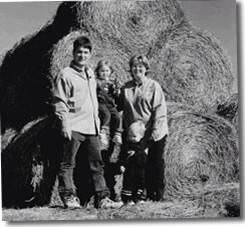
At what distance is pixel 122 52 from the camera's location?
151 inches

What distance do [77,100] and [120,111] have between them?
0.21m

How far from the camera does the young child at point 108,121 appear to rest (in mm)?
3789

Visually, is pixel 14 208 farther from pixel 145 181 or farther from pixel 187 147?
pixel 187 147

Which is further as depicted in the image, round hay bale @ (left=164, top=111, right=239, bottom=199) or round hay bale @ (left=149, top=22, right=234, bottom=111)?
round hay bale @ (left=149, top=22, right=234, bottom=111)

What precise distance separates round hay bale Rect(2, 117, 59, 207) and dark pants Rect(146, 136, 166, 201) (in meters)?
0.44

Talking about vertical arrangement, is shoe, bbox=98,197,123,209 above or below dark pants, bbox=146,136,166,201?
below

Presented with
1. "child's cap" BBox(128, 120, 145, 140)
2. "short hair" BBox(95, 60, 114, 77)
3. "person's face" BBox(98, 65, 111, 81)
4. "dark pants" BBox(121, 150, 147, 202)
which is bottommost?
"dark pants" BBox(121, 150, 147, 202)

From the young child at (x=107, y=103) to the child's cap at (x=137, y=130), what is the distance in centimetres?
5

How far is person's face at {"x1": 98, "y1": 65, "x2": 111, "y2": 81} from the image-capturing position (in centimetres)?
381

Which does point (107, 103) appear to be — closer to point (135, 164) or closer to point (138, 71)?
point (138, 71)

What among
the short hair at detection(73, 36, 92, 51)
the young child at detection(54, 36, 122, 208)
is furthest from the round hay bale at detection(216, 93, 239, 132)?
the short hair at detection(73, 36, 92, 51)

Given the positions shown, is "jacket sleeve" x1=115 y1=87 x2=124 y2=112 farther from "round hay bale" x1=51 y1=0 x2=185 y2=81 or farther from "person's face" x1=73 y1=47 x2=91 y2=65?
"person's face" x1=73 y1=47 x2=91 y2=65

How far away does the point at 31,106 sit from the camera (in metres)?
3.85

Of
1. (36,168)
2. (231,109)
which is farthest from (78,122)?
(231,109)
